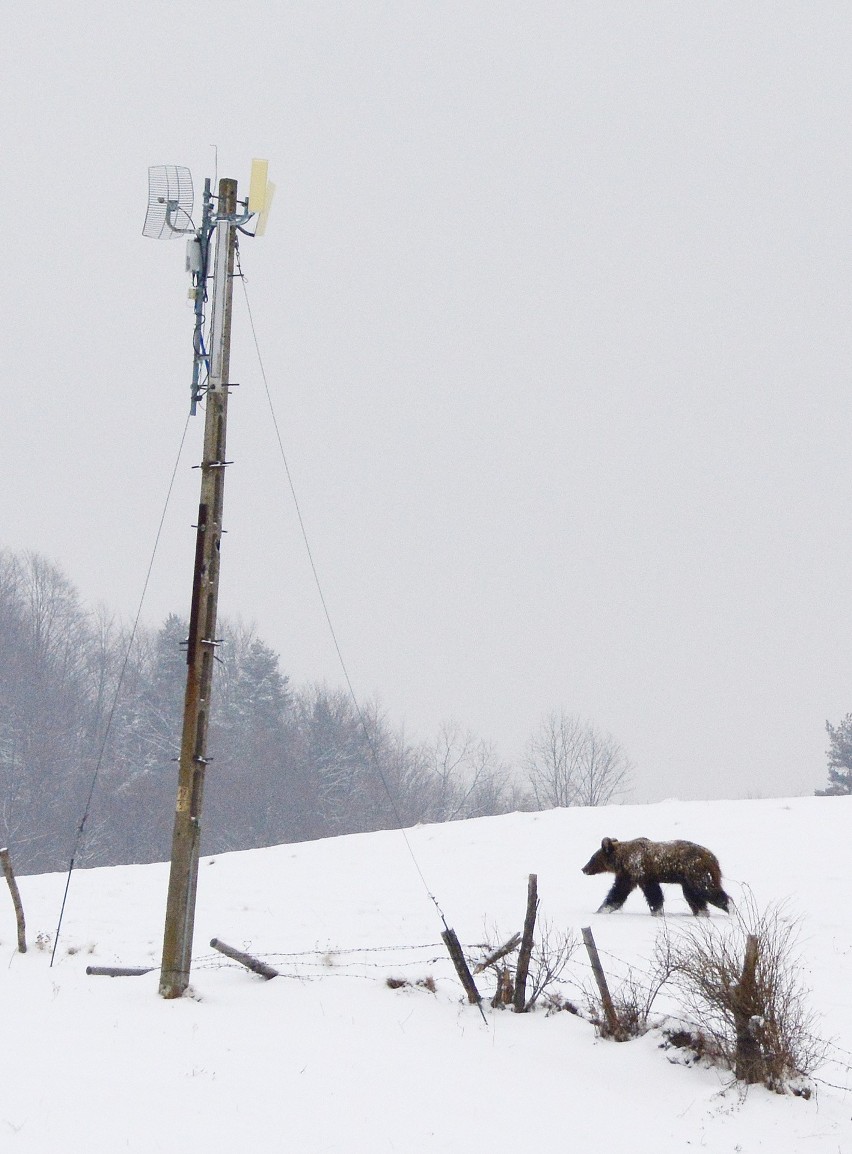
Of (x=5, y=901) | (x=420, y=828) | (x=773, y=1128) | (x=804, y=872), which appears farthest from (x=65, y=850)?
(x=773, y=1128)

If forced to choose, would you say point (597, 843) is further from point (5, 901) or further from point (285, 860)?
point (5, 901)

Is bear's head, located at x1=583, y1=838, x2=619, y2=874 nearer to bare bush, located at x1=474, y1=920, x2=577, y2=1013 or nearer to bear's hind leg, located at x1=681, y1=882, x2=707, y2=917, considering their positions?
bear's hind leg, located at x1=681, y1=882, x2=707, y2=917

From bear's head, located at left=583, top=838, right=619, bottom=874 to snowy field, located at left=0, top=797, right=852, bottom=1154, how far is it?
0.53 metres

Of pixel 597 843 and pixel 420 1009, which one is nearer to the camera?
pixel 420 1009

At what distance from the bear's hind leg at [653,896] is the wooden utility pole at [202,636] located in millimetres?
7512

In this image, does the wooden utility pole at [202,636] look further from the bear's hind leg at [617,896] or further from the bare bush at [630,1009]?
the bear's hind leg at [617,896]

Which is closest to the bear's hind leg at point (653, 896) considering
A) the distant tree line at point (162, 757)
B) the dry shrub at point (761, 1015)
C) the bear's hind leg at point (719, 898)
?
the bear's hind leg at point (719, 898)

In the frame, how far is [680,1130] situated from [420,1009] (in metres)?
3.31

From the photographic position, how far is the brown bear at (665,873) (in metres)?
16.1

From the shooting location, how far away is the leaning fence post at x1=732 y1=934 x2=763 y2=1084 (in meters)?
8.57

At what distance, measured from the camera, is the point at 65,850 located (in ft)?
180

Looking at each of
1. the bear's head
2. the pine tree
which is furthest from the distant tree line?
the bear's head

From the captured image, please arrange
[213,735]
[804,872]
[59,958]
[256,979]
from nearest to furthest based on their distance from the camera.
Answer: [256,979], [59,958], [804,872], [213,735]

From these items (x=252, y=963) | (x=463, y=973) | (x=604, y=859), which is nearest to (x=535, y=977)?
(x=463, y=973)
